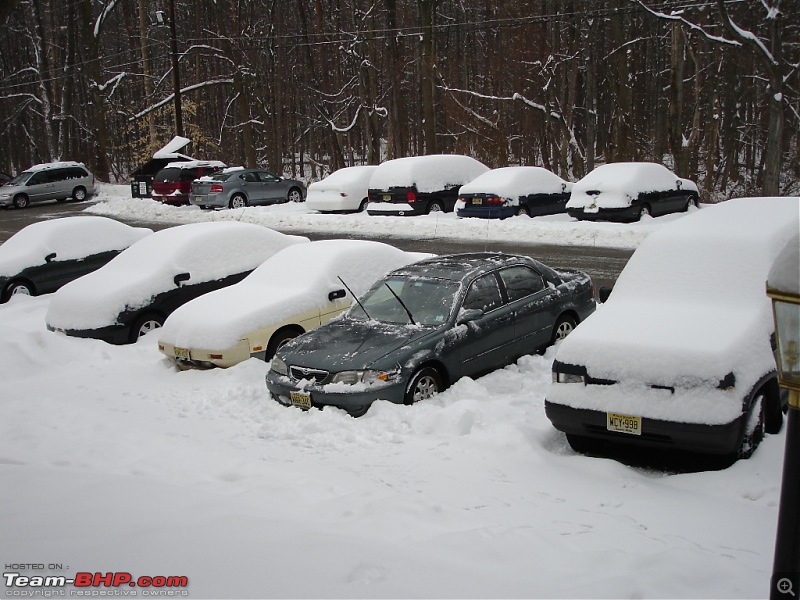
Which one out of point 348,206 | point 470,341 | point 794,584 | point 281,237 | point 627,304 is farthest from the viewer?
point 348,206

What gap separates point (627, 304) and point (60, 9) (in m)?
48.6

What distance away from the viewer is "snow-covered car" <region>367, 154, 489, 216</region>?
74.3 feet

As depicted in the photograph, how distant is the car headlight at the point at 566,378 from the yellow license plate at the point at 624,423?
414mm

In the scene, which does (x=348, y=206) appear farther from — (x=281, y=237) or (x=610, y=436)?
(x=610, y=436)

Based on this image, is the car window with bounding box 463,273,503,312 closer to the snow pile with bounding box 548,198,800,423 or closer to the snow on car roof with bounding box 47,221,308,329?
the snow pile with bounding box 548,198,800,423

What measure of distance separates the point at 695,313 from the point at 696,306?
0.49 ft

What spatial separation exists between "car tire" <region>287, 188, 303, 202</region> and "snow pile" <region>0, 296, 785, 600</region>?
2147 centimetres

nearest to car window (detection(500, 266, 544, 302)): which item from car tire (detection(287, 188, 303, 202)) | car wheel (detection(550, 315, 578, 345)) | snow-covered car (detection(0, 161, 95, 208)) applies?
car wheel (detection(550, 315, 578, 345))

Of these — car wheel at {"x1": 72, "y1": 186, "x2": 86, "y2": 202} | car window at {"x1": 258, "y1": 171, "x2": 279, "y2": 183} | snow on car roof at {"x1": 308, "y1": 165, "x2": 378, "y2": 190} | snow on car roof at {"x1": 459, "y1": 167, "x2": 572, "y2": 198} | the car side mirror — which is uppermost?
the car side mirror

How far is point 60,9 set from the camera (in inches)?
1800

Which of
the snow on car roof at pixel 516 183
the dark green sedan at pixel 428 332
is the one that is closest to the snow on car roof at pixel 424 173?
the snow on car roof at pixel 516 183

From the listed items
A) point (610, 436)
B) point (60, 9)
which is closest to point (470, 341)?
point (610, 436)

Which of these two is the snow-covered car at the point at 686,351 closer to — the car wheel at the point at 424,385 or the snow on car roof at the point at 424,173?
the car wheel at the point at 424,385

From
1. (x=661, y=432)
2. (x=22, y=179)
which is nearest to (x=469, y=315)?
(x=661, y=432)
